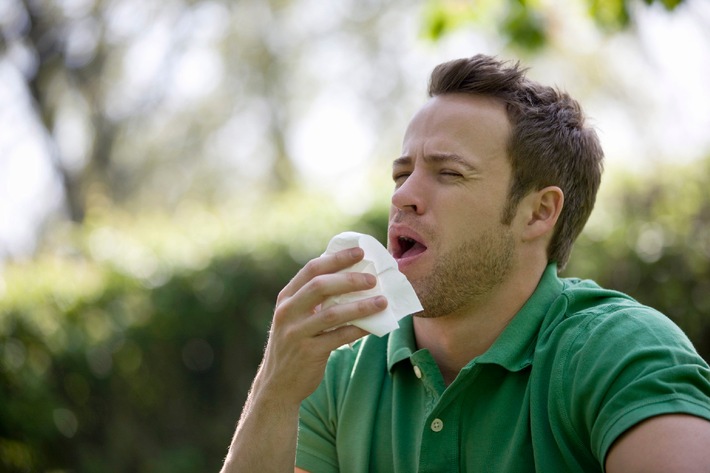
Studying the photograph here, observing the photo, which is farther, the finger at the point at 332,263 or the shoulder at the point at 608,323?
the finger at the point at 332,263

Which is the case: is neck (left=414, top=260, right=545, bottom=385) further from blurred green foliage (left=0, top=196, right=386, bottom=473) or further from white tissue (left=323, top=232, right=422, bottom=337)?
blurred green foliage (left=0, top=196, right=386, bottom=473)

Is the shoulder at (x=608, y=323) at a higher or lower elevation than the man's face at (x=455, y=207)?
lower

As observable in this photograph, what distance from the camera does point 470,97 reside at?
9.88 feet

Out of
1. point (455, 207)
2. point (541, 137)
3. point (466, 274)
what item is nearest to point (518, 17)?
point (541, 137)

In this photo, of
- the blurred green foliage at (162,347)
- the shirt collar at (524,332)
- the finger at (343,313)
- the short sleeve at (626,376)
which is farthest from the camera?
the blurred green foliage at (162,347)

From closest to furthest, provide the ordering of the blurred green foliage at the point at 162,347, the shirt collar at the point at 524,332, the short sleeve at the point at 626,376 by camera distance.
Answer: the short sleeve at the point at 626,376, the shirt collar at the point at 524,332, the blurred green foliage at the point at 162,347

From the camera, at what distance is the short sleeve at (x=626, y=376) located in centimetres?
220

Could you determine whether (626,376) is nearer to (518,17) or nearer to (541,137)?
(541,137)

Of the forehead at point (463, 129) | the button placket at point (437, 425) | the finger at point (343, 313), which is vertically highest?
the forehead at point (463, 129)

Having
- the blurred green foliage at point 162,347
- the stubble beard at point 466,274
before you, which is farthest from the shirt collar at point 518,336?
the blurred green foliage at point 162,347

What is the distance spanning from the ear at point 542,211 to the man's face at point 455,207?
98 millimetres

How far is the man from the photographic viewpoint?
232 cm

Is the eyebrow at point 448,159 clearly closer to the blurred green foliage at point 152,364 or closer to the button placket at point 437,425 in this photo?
the button placket at point 437,425

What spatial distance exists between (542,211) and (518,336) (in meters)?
0.52
